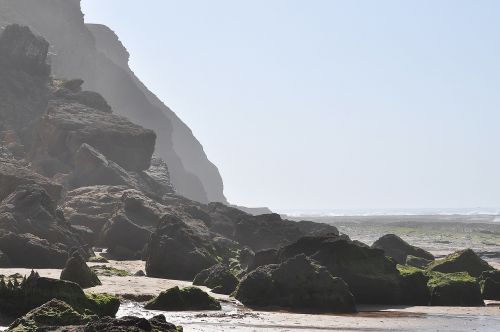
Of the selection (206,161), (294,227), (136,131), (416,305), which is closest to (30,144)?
(136,131)

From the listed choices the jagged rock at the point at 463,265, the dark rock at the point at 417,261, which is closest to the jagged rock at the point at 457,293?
the jagged rock at the point at 463,265

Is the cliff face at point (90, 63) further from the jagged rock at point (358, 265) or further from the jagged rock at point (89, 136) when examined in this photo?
the jagged rock at point (358, 265)

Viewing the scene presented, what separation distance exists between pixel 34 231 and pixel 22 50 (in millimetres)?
45738

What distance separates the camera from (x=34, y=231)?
105 ft

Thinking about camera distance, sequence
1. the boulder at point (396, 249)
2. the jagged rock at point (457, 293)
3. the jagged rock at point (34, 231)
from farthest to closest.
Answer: the boulder at point (396, 249) → the jagged rock at point (34, 231) → the jagged rock at point (457, 293)

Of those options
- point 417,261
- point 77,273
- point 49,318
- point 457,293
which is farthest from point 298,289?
point 417,261

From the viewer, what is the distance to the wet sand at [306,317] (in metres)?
18.5

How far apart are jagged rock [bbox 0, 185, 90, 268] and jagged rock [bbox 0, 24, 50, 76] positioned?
41.1 metres

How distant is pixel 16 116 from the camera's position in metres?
67.8

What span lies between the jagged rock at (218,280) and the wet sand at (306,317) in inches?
53.6

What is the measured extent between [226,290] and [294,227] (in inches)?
791

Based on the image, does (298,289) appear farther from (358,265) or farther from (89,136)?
(89,136)

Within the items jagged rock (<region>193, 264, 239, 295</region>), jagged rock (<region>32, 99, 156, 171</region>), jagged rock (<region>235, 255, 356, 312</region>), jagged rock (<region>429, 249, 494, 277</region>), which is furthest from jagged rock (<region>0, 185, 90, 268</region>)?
jagged rock (<region>32, 99, 156, 171</region>)

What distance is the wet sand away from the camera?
18453mm
